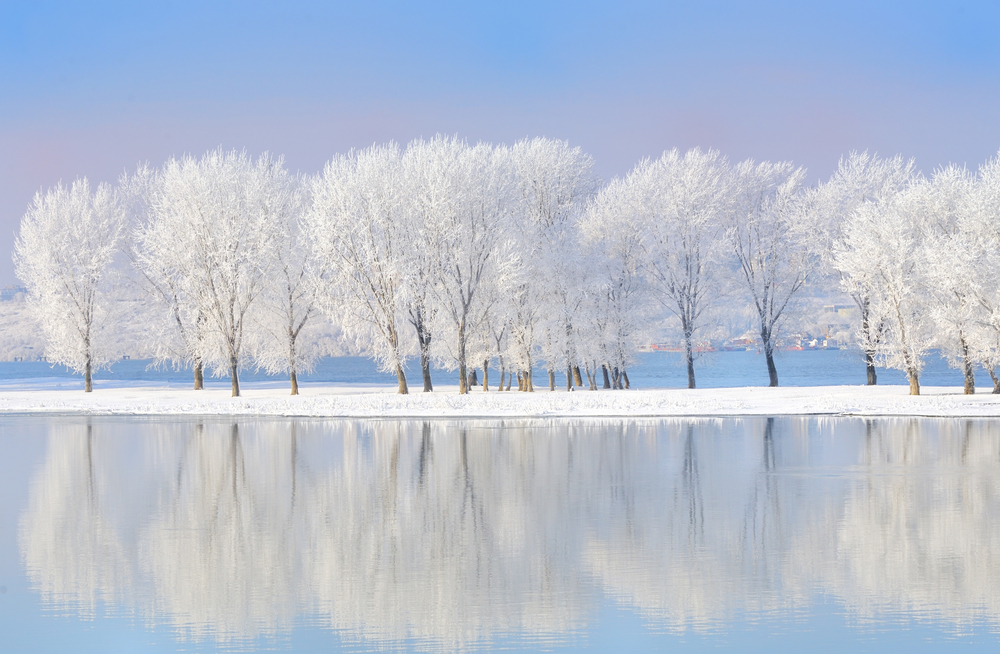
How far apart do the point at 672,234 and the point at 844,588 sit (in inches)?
1772

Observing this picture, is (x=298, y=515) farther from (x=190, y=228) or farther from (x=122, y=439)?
(x=190, y=228)

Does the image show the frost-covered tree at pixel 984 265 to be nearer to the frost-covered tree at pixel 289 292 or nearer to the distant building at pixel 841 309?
the distant building at pixel 841 309

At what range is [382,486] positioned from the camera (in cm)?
1906

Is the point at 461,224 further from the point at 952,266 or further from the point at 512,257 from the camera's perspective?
the point at 952,266

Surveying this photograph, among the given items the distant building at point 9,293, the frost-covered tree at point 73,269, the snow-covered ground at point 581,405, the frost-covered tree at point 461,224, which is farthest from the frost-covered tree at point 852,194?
the distant building at point 9,293

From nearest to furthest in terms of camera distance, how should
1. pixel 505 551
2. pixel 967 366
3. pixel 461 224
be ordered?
pixel 505 551 → pixel 967 366 → pixel 461 224

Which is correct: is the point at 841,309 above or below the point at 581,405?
above

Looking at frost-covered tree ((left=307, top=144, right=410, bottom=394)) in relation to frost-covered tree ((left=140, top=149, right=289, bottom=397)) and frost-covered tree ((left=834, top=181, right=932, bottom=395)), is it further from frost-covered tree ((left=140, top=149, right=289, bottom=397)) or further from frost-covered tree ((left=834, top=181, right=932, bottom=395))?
frost-covered tree ((left=834, top=181, right=932, bottom=395))

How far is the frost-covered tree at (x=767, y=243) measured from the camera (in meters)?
55.9

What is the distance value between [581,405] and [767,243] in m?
20.4

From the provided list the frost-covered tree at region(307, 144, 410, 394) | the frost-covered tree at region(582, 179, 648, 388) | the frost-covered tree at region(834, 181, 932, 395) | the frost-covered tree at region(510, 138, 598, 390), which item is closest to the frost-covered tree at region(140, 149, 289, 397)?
the frost-covered tree at region(307, 144, 410, 394)

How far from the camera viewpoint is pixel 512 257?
4894 cm

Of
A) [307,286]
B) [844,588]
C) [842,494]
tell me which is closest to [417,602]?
[844,588]

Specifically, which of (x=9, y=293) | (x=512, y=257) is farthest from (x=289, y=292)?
(x=9, y=293)
